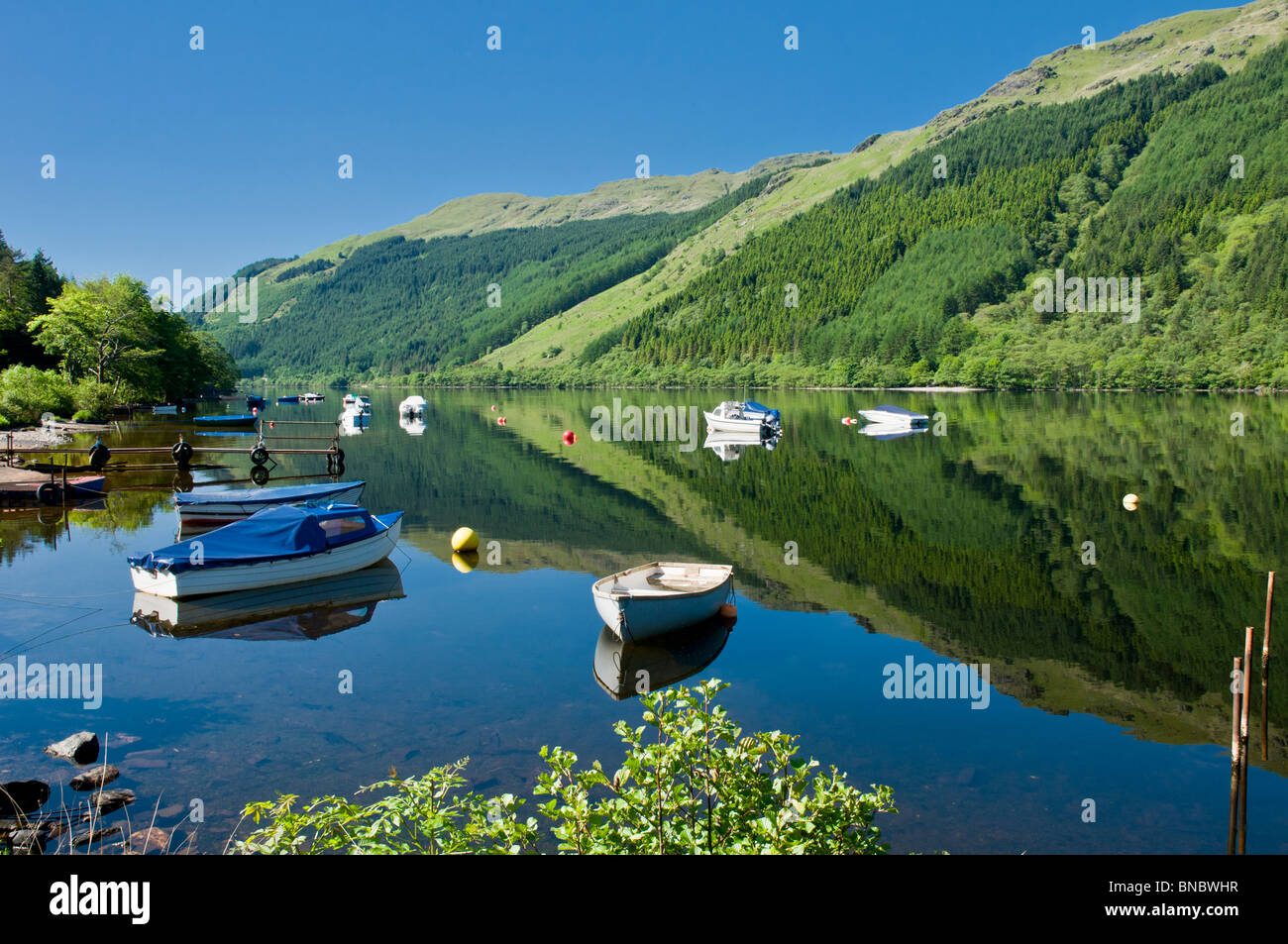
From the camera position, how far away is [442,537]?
1492 inches

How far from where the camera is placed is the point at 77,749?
16.0 meters

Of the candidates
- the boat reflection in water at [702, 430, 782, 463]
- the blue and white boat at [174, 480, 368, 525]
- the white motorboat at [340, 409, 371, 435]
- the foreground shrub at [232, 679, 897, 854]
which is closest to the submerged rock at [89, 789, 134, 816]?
the foreground shrub at [232, 679, 897, 854]

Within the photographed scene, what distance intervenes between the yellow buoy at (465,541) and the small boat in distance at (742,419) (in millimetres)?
50440

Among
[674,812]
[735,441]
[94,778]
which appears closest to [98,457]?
[94,778]

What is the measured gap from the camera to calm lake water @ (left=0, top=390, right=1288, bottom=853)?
1506 centimetres

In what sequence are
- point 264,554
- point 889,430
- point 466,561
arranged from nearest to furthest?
1. point 264,554
2. point 466,561
3. point 889,430

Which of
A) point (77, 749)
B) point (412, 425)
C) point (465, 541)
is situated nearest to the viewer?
point (77, 749)

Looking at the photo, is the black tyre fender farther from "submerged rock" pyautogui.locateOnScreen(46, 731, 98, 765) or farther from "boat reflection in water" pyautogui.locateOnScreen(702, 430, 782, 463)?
"boat reflection in water" pyautogui.locateOnScreen(702, 430, 782, 463)

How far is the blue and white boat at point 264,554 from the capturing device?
2608cm

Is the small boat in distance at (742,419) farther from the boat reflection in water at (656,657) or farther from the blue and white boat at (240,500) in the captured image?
the boat reflection in water at (656,657)

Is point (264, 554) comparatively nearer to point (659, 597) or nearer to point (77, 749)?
point (77, 749)

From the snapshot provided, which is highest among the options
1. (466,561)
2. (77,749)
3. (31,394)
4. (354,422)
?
(31,394)

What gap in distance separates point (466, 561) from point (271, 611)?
872 centimetres

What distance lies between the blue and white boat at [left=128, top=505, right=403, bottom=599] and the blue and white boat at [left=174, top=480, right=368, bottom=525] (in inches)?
206
